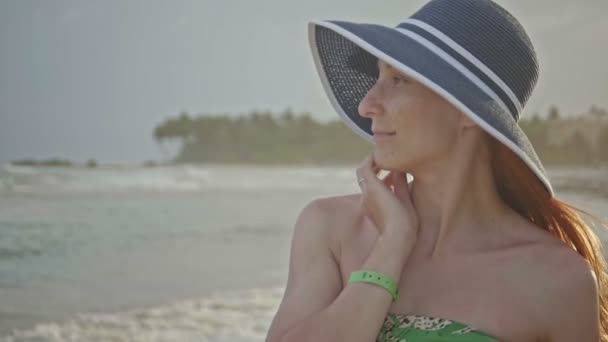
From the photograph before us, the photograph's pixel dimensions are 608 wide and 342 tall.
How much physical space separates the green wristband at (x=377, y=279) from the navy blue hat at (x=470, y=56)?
38 centimetres

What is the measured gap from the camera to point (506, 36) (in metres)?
1.82

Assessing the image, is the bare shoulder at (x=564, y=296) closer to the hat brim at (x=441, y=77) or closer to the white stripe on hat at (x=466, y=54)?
the hat brim at (x=441, y=77)

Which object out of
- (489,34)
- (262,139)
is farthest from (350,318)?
(262,139)

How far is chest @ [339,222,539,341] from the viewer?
180 cm

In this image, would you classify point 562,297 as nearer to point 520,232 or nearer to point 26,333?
point 520,232

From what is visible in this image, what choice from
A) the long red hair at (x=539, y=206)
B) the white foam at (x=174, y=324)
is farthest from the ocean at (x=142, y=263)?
the long red hair at (x=539, y=206)

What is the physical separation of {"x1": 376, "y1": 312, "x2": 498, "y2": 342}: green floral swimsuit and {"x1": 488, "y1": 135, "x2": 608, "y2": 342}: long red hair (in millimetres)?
378

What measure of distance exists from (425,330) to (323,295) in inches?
9.3

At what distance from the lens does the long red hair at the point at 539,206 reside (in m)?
1.96

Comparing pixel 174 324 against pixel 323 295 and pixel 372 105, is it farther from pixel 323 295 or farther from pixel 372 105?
pixel 372 105

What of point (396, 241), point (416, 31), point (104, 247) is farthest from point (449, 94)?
point (104, 247)

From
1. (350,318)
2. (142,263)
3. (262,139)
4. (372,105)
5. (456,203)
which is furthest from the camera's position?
(262,139)

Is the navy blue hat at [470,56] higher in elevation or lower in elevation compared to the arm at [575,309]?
higher

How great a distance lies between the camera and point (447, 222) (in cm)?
196
